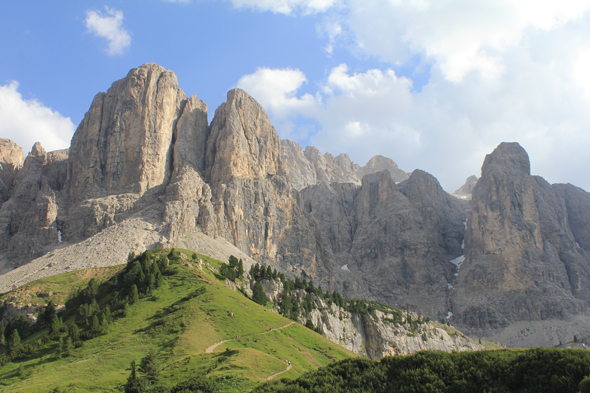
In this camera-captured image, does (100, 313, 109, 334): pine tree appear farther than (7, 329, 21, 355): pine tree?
Yes

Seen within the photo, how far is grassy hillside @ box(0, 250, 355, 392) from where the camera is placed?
5325 centimetres

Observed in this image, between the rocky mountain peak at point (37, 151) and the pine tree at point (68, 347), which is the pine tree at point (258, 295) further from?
the rocky mountain peak at point (37, 151)

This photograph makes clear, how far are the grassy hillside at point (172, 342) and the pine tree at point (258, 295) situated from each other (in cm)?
1384

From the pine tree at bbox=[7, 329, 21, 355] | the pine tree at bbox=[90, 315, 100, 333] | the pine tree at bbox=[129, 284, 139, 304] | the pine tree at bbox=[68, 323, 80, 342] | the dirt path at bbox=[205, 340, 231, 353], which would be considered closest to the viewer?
the dirt path at bbox=[205, 340, 231, 353]

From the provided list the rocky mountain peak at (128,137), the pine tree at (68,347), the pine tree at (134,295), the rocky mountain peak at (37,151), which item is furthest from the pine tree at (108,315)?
the rocky mountain peak at (37,151)

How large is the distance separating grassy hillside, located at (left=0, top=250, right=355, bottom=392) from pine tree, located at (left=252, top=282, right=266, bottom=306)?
13.8 meters

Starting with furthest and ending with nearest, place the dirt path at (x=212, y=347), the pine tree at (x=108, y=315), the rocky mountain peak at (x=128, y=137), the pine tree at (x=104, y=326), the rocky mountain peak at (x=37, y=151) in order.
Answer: the rocky mountain peak at (x=37, y=151) → the rocky mountain peak at (x=128, y=137) → the pine tree at (x=108, y=315) → the pine tree at (x=104, y=326) → the dirt path at (x=212, y=347)

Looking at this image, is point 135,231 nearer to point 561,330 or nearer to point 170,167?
point 170,167

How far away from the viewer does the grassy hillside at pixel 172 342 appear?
5325cm

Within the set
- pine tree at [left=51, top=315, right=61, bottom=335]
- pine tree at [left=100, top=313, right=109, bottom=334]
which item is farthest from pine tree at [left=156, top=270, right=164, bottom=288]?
pine tree at [left=51, top=315, right=61, bottom=335]

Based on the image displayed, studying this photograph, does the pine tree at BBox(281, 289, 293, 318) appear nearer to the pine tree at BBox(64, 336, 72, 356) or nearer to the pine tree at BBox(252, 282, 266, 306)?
the pine tree at BBox(252, 282, 266, 306)

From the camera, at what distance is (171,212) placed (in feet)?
508

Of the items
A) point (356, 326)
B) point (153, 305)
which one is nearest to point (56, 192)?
point (153, 305)

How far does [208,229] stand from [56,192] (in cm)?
6718
